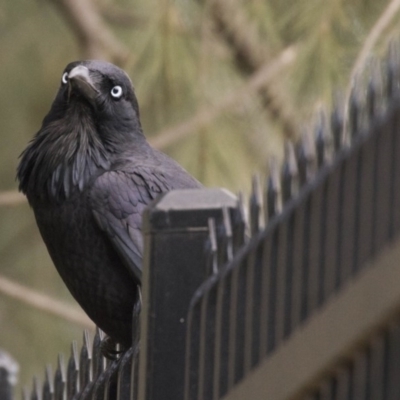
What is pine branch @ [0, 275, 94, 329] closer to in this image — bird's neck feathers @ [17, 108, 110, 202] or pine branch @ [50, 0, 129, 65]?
pine branch @ [50, 0, 129, 65]

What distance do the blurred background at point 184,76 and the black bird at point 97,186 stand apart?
1009 millimetres

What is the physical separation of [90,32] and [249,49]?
107cm

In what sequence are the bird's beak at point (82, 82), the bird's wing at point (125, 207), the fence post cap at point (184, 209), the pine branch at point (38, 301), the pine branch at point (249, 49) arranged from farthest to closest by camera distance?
the pine branch at point (38, 301) → the pine branch at point (249, 49) → the bird's beak at point (82, 82) → the bird's wing at point (125, 207) → the fence post cap at point (184, 209)

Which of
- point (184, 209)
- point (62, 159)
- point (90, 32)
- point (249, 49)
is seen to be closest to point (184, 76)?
point (249, 49)

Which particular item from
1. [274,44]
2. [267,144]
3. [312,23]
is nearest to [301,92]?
[312,23]

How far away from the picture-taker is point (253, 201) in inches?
68.7

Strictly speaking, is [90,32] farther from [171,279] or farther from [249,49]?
[171,279]

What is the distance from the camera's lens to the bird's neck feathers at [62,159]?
312cm

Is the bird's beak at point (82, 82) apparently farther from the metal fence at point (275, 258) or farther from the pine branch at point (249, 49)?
the pine branch at point (249, 49)

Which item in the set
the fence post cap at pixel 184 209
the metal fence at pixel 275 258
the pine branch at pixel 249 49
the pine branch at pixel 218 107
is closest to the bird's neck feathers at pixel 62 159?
the metal fence at pixel 275 258

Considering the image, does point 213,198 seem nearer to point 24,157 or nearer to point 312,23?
point 24,157

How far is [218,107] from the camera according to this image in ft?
16.3

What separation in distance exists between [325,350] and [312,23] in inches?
124

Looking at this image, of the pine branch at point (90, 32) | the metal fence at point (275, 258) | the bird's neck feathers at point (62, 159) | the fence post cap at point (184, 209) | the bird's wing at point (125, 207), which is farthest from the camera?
the pine branch at point (90, 32)
